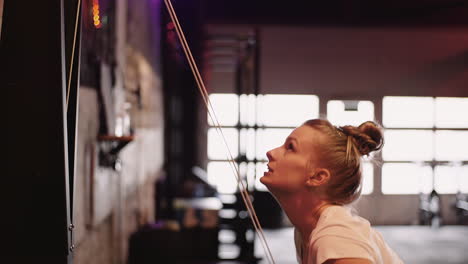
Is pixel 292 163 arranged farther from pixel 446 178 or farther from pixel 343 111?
pixel 446 178

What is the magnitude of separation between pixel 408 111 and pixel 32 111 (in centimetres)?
1021

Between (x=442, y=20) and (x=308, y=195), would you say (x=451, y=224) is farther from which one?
(x=308, y=195)

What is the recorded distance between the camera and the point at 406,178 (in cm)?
1035

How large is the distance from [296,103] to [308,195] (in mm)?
8926

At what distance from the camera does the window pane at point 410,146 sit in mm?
10406

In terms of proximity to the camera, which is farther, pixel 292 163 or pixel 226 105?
pixel 226 105

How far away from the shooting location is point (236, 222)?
6.89 metres

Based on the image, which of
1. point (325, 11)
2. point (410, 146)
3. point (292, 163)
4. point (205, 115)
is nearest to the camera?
point (292, 163)

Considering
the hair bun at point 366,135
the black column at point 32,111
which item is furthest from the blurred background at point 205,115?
the hair bun at point 366,135

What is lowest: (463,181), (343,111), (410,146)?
(463,181)

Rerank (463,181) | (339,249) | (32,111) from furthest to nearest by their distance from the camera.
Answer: (463,181), (339,249), (32,111)

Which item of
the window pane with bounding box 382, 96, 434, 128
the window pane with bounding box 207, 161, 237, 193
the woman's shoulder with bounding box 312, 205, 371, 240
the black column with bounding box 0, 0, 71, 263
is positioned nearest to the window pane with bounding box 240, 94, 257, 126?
the window pane with bounding box 207, 161, 237, 193

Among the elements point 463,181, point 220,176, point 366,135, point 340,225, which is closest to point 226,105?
point 220,176

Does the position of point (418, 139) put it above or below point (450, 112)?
below
